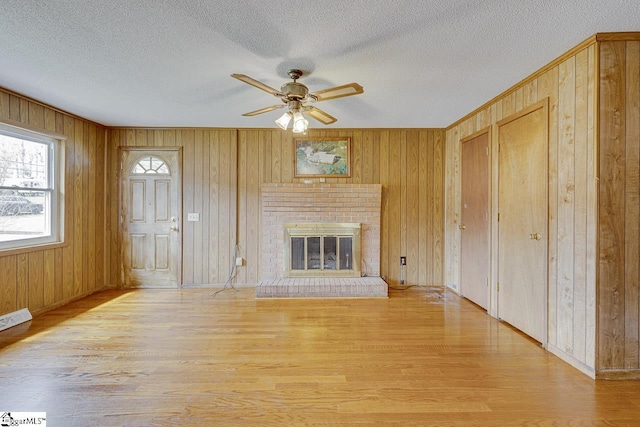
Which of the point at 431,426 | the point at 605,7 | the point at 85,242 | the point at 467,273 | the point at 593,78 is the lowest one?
the point at 431,426

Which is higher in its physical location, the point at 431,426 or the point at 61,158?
the point at 61,158

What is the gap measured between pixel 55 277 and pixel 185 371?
8.33 feet

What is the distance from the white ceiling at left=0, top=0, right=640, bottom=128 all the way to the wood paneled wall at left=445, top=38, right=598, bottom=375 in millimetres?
181

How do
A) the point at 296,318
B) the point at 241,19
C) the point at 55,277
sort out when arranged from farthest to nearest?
1. the point at 55,277
2. the point at 296,318
3. the point at 241,19

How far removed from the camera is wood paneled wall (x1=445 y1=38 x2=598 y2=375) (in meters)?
1.99

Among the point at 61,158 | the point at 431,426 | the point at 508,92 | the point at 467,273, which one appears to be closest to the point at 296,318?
the point at 431,426

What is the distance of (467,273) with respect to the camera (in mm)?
3672

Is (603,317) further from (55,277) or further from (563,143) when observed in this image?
(55,277)

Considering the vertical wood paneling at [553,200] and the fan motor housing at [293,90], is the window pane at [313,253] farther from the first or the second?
the vertical wood paneling at [553,200]

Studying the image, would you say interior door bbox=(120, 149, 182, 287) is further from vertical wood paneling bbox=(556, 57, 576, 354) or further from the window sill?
vertical wood paneling bbox=(556, 57, 576, 354)

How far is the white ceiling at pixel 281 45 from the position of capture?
1.68m

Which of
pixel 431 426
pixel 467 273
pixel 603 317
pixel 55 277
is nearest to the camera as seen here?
pixel 431 426

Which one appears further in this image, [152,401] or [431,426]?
[152,401]

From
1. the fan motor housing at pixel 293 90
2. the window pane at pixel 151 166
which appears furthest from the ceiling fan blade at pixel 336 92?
A: the window pane at pixel 151 166
